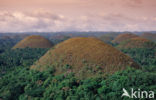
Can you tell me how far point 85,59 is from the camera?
2839cm

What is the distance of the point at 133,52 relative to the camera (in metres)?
49.5

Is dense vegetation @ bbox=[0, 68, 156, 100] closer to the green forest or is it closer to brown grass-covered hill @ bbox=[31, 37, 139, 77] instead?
the green forest

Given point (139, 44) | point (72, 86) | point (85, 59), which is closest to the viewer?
point (72, 86)

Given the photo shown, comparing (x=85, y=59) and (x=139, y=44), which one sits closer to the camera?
(x=85, y=59)

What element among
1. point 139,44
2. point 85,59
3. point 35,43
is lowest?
point 35,43

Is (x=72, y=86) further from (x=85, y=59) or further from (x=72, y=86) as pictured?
(x=85, y=59)

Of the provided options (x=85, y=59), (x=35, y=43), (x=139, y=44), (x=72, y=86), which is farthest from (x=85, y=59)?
(x=35, y=43)

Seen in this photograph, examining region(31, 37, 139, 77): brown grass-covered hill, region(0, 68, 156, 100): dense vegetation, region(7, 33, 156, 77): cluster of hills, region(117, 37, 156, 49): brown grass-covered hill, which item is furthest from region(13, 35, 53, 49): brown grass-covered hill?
region(0, 68, 156, 100): dense vegetation

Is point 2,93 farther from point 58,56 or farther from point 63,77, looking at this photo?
point 58,56

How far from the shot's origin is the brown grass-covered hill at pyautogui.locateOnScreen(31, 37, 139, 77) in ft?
86.1

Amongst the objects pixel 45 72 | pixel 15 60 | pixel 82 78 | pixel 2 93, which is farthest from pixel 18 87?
pixel 15 60

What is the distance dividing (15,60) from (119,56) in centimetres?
2455

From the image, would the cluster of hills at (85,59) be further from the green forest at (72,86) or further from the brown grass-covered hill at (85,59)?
the green forest at (72,86)

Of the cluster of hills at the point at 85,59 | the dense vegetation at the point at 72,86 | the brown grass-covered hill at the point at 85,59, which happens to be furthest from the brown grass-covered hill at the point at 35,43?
the dense vegetation at the point at 72,86
